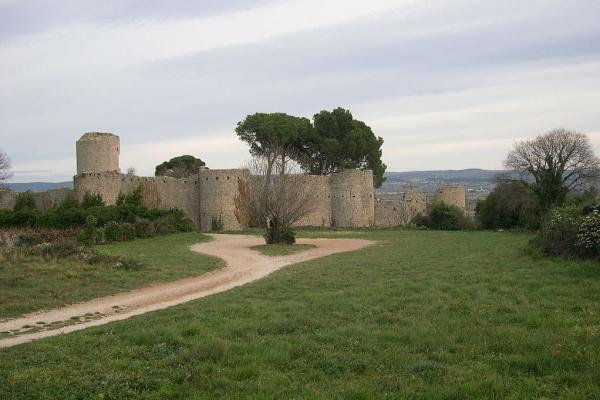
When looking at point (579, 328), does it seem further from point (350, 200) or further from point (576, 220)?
point (350, 200)

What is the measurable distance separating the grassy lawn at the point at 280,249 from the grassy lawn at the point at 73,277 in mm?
2731

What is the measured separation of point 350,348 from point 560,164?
89.3ft

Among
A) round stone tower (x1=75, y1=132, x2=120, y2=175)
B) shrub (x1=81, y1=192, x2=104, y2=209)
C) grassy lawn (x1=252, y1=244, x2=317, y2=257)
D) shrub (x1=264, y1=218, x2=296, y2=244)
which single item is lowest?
grassy lawn (x1=252, y1=244, x2=317, y2=257)

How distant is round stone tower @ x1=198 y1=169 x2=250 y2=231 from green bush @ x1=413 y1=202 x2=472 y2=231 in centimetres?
1161

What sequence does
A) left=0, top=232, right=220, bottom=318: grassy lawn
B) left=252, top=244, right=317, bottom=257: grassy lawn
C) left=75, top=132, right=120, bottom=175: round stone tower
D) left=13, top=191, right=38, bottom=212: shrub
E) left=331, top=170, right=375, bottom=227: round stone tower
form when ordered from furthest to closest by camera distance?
left=331, top=170, right=375, bottom=227: round stone tower, left=75, top=132, right=120, bottom=175: round stone tower, left=13, top=191, right=38, bottom=212: shrub, left=252, top=244, right=317, bottom=257: grassy lawn, left=0, top=232, right=220, bottom=318: grassy lawn

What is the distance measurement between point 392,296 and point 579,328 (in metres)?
3.46

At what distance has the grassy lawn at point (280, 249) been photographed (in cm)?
2042

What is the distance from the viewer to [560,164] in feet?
99.6

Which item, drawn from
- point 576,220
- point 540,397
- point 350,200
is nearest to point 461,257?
point 576,220

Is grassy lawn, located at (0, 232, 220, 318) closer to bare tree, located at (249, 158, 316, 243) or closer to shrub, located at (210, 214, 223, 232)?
bare tree, located at (249, 158, 316, 243)

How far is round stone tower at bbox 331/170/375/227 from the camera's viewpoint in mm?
34688

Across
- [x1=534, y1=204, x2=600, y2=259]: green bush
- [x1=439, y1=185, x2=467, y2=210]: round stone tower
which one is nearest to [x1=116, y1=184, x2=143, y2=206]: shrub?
[x1=439, y1=185, x2=467, y2=210]: round stone tower

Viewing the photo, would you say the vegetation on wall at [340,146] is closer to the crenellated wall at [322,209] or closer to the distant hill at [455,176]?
the crenellated wall at [322,209]

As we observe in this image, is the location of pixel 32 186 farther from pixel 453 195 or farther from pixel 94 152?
pixel 453 195
